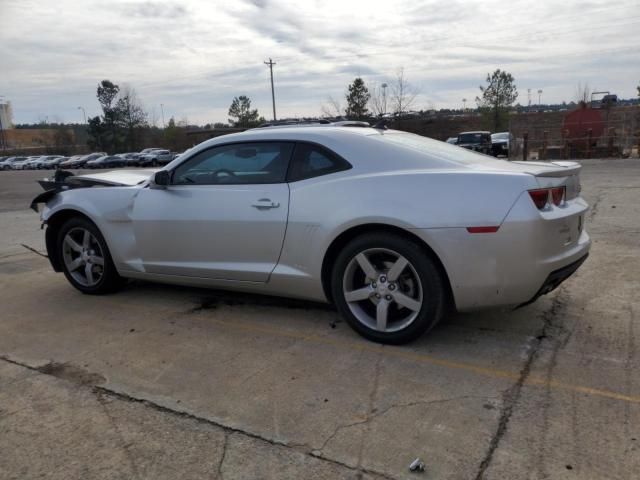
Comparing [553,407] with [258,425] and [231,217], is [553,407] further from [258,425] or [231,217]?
[231,217]

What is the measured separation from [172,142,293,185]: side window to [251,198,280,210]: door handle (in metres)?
0.17

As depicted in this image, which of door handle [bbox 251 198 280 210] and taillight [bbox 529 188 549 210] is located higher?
taillight [bbox 529 188 549 210]

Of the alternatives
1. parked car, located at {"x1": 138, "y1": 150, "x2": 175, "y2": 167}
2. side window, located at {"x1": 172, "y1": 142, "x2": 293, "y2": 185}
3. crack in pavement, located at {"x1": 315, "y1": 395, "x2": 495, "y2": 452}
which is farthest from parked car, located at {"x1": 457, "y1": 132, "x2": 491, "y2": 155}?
parked car, located at {"x1": 138, "y1": 150, "x2": 175, "y2": 167}

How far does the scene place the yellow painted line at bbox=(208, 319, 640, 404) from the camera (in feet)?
9.81

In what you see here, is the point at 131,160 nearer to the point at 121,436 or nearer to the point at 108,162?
the point at 108,162

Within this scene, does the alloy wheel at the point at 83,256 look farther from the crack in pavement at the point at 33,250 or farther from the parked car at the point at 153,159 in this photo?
the parked car at the point at 153,159

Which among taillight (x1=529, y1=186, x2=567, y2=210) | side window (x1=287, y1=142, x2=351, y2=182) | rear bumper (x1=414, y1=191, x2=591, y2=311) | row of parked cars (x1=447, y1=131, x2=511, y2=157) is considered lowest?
row of parked cars (x1=447, y1=131, x2=511, y2=157)

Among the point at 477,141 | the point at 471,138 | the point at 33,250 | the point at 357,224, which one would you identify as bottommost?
the point at 33,250

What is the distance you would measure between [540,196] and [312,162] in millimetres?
1594

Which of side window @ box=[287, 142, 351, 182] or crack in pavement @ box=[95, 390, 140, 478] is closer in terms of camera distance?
crack in pavement @ box=[95, 390, 140, 478]

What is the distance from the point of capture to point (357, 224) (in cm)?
367

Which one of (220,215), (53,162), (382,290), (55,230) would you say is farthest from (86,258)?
(53,162)

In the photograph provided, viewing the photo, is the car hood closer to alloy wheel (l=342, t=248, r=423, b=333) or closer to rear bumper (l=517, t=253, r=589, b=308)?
alloy wheel (l=342, t=248, r=423, b=333)

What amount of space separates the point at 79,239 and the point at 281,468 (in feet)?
12.4
